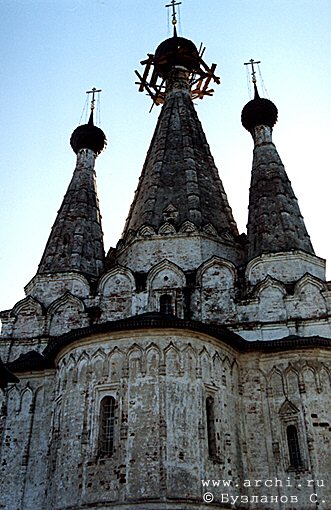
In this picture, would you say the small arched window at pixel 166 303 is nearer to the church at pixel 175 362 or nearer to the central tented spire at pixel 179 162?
the church at pixel 175 362

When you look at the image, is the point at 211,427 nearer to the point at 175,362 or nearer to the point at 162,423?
the point at 162,423

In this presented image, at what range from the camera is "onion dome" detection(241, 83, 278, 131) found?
18312 mm

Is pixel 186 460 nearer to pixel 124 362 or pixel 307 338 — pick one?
pixel 124 362

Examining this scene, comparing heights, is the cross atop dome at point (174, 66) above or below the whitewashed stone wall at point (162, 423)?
above

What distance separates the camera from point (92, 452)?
392 inches

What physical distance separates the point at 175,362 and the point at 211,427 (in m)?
1.32

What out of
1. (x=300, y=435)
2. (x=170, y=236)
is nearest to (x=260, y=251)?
(x=170, y=236)

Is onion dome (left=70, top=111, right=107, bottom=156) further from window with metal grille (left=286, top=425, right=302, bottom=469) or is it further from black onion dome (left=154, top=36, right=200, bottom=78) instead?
window with metal grille (left=286, top=425, right=302, bottom=469)

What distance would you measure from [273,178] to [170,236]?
353 centimetres

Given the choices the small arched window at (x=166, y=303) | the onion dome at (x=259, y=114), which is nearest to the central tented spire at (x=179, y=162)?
the onion dome at (x=259, y=114)

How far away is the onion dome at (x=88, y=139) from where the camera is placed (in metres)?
19.5

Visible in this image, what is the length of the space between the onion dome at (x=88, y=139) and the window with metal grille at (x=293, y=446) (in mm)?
11999

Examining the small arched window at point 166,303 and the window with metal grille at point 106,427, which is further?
the small arched window at point 166,303

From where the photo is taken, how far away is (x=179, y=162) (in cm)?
1753
